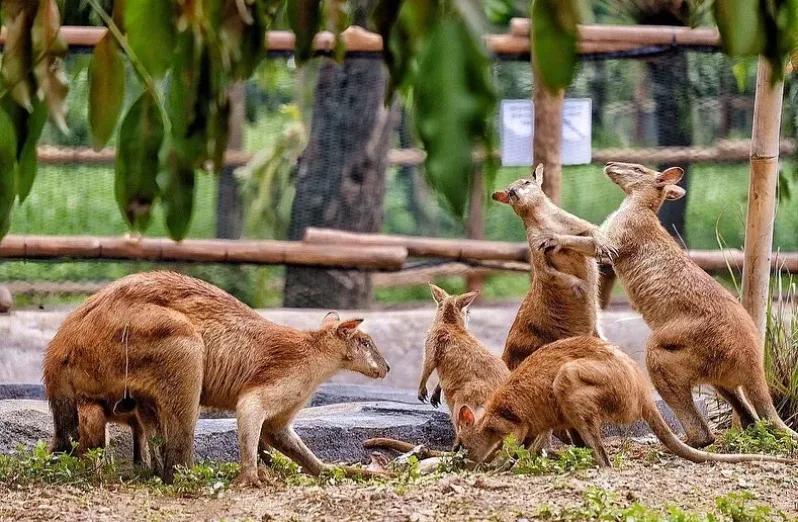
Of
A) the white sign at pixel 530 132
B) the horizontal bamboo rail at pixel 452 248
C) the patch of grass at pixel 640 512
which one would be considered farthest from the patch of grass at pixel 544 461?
the horizontal bamboo rail at pixel 452 248

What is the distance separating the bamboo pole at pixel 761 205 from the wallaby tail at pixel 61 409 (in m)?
3.55

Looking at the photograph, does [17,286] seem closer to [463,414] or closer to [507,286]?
[507,286]

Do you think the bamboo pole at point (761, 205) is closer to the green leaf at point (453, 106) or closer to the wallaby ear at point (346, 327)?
the wallaby ear at point (346, 327)

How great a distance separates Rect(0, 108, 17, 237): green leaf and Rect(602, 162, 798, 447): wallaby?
461 centimetres

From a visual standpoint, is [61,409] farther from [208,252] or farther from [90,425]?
[208,252]

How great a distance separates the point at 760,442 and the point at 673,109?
4.90m

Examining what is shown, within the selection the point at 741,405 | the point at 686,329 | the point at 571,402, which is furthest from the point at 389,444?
the point at 741,405

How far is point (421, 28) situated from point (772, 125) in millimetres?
5440

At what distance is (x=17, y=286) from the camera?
11.3m

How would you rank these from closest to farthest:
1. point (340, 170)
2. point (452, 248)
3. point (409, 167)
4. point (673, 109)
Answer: point (452, 248)
point (673, 109)
point (340, 170)
point (409, 167)

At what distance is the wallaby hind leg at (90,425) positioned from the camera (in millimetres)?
5160

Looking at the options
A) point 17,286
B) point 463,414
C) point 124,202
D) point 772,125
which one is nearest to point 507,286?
point 17,286

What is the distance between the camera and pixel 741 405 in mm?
6031

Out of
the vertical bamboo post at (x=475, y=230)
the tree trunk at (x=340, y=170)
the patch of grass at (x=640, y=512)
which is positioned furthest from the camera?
the vertical bamboo post at (x=475, y=230)
